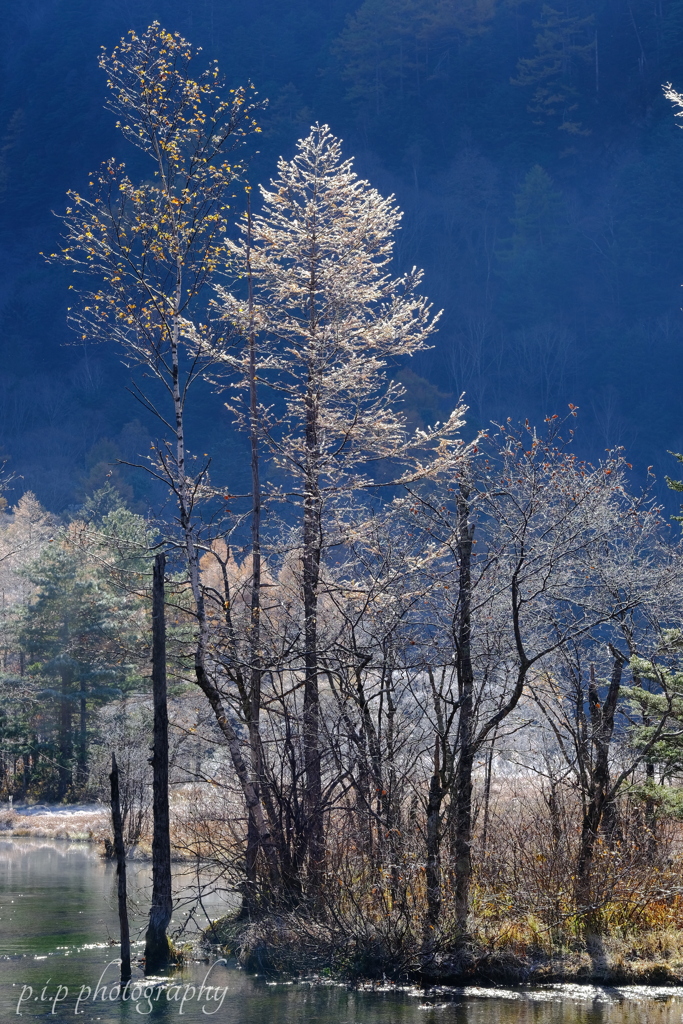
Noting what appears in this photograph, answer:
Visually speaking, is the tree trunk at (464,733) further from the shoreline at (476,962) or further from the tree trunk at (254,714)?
the tree trunk at (254,714)

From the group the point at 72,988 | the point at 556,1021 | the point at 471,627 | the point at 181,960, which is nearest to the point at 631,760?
the point at 471,627

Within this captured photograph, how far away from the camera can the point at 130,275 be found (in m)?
18.7

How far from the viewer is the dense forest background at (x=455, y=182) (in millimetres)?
128750

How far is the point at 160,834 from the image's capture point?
16656 millimetres

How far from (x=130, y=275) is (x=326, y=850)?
10257 mm

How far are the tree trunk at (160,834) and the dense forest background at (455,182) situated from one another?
82098 mm

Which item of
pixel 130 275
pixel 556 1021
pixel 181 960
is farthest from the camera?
pixel 130 275

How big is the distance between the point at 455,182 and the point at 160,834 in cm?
15646

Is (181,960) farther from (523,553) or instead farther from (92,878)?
(92,878)

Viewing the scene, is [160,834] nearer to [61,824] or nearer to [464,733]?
[464,733]

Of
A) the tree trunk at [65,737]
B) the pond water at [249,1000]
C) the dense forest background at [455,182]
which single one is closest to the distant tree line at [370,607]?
the pond water at [249,1000]

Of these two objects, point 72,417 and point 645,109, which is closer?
point 72,417

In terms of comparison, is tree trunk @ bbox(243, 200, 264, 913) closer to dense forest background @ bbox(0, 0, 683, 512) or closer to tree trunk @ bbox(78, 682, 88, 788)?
tree trunk @ bbox(78, 682, 88, 788)

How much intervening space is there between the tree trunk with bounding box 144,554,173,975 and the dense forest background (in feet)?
269
